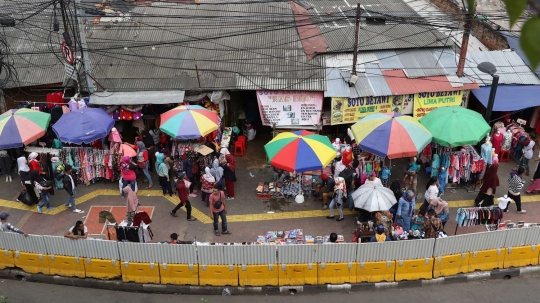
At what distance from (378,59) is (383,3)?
4.38 m

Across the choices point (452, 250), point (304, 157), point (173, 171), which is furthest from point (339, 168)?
point (173, 171)

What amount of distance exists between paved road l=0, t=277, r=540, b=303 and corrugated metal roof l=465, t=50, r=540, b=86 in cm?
703

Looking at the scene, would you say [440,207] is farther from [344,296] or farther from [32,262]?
[32,262]

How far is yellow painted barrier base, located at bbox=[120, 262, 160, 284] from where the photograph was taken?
39.0 ft

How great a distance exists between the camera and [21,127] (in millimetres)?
14883

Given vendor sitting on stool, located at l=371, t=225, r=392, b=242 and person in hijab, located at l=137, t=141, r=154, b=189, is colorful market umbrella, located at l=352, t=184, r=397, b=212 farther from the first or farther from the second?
person in hijab, located at l=137, t=141, r=154, b=189

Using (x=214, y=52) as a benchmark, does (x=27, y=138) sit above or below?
below

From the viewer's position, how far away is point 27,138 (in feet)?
48.4

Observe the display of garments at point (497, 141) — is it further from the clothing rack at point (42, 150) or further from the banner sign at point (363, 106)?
the clothing rack at point (42, 150)

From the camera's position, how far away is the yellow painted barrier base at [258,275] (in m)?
11.8

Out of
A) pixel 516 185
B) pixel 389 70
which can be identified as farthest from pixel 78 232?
pixel 516 185

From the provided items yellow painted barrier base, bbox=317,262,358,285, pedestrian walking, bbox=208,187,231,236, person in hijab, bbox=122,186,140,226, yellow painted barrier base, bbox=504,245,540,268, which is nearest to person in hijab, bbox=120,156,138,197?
person in hijab, bbox=122,186,140,226

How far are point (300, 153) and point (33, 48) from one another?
400 inches

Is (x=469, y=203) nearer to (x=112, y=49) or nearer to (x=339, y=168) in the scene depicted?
(x=339, y=168)
